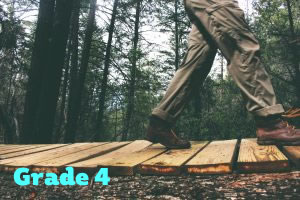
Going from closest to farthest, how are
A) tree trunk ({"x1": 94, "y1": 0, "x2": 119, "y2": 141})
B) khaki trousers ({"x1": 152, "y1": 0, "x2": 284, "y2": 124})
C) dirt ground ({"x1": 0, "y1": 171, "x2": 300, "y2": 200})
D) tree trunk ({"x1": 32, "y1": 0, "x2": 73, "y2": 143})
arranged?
dirt ground ({"x1": 0, "y1": 171, "x2": 300, "y2": 200})
khaki trousers ({"x1": 152, "y1": 0, "x2": 284, "y2": 124})
tree trunk ({"x1": 32, "y1": 0, "x2": 73, "y2": 143})
tree trunk ({"x1": 94, "y1": 0, "x2": 119, "y2": 141})

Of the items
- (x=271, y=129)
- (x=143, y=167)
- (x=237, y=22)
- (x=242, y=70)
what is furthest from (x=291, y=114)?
(x=143, y=167)

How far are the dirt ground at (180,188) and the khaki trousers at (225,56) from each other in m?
0.86

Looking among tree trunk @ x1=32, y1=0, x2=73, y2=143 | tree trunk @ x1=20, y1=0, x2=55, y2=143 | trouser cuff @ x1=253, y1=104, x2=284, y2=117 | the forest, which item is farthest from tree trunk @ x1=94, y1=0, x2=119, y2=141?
trouser cuff @ x1=253, y1=104, x2=284, y2=117

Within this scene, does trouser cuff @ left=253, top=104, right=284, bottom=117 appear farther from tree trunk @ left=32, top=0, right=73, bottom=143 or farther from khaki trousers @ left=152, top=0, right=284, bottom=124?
tree trunk @ left=32, top=0, right=73, bottom=143

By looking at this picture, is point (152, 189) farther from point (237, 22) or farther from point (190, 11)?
point (190, 11)

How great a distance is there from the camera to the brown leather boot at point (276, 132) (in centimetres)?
215

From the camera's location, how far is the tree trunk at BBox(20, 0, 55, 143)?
559 centimetres

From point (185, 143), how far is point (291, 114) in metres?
0.94

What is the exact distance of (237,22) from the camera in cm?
231

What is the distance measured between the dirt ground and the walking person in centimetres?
78

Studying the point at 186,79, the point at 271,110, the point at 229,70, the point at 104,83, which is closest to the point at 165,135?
the point at 186,79

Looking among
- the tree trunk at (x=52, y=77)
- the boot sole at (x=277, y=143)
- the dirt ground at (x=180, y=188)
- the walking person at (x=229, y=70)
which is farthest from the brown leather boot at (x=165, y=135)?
the tree trunk at (x=52, y=77)

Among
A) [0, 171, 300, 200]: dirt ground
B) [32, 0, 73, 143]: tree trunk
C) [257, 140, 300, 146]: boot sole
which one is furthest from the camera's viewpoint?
[32, 0, 73, 143]: tree trunk

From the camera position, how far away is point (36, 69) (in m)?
5.70
